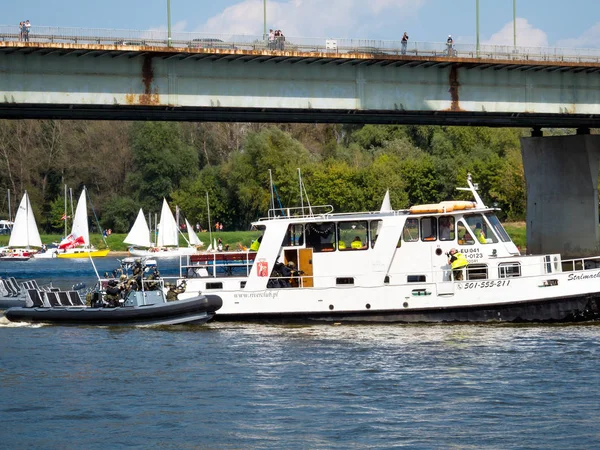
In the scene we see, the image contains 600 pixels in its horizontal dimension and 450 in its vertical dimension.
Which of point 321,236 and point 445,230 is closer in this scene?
point 445,230

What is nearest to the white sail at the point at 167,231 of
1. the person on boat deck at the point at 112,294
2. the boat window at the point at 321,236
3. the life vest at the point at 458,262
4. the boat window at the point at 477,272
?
the person on boat deck at the point at 112,294

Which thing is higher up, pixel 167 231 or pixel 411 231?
pixel 167 231

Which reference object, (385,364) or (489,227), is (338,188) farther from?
(385,364)

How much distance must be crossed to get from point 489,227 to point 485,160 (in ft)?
191

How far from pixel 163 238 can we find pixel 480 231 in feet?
181

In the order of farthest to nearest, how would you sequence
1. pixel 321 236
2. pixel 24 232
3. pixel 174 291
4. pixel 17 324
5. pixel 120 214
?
pixel 120 214 → pixel 24 232 → pixel 17 324 → pixel 174 291 → pixel 321 236

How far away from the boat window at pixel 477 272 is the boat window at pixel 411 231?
5.48ft

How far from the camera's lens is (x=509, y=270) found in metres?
30.5

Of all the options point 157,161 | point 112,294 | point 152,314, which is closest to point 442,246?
point 152,314

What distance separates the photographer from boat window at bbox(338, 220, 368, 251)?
102ft

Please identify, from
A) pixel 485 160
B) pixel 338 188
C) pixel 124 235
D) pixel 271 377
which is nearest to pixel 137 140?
pixel 124 235

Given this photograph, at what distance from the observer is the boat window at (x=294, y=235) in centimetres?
3161

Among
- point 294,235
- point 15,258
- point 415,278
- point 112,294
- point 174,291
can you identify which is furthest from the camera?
point 15,258

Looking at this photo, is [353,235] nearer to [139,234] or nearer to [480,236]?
[480,236]
